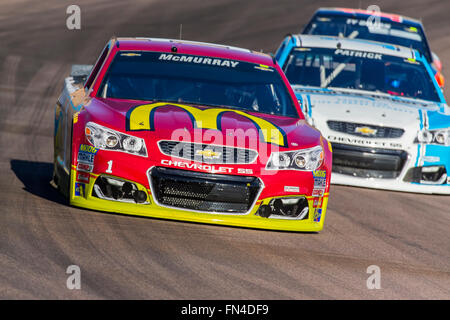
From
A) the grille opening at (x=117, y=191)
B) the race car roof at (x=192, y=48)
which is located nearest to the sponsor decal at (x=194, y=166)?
the grille opening at (x=117, y=191)

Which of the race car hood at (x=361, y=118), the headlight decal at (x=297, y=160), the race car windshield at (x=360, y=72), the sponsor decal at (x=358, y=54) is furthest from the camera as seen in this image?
the sponsor decal at (x=358, y=54)

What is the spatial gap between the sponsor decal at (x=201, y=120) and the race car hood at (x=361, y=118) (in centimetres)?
283

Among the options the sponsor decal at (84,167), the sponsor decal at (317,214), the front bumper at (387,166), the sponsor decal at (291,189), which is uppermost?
the sponsor decal at (84,167)

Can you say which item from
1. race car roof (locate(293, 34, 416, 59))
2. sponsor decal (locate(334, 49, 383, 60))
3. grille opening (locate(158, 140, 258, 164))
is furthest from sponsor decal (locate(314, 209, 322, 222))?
race car roof (locate(293, 34, 416, 59))

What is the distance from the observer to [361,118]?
1089 cm

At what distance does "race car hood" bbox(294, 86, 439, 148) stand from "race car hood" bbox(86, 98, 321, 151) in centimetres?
262

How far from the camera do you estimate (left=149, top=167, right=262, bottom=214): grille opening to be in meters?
7.42

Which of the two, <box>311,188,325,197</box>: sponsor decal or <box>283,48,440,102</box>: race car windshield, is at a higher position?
<box>283,48,440,102</box>: race car windshield

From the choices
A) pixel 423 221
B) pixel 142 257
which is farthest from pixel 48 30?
pixel 142 257

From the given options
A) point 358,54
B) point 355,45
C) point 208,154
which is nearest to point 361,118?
point 358,54

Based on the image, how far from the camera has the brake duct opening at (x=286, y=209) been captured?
25.1ft

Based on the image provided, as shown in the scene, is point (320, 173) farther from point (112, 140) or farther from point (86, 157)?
point (86, 157)

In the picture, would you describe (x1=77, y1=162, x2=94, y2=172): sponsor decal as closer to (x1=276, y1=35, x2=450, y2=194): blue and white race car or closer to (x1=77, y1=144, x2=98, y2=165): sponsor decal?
(x1=77, y1=144, x2=98, y2=165): sponsor decal

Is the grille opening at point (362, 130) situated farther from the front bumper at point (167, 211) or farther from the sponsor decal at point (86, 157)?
the sponsor decal at point (86, 157)
